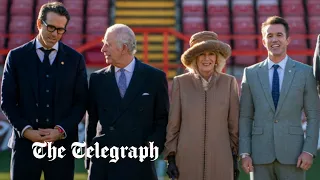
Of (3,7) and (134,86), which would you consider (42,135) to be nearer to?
(134,86)

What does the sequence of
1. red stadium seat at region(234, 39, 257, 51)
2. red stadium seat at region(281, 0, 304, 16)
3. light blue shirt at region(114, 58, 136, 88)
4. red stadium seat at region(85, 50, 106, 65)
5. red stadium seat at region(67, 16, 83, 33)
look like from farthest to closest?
red stadium seat at region(281, 0, 304, 16) < red stadium seat at region(67, 16, 83, 33) < red stadium seat at region(234, 39, 257, 51) < red stadium seat at region(85, 50, 106, 65) < light blue shirt at region(114, 58, 136, 88)

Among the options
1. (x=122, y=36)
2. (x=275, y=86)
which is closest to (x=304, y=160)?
(x=275, y=86)

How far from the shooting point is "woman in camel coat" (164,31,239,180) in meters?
4.05

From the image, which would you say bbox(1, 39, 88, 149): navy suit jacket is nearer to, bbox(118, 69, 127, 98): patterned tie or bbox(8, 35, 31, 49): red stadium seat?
bbox(118, 69, 127, 98): patterned tie

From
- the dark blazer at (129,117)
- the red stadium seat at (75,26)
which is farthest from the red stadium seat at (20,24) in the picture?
the dark blazer at (129,117)

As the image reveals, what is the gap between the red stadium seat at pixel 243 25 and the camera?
11648 mm

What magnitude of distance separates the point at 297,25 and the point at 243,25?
95 cm

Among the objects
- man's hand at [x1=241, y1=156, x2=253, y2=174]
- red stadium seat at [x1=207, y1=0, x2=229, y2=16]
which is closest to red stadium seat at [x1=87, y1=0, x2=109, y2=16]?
red stadium seat at [x1=207, y1=0, x2=229, y2=16]

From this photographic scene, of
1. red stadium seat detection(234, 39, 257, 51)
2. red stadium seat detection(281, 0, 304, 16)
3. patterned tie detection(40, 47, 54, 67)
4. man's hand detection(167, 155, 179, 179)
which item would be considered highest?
red stadium seat detection(281, 0, 304, 16)

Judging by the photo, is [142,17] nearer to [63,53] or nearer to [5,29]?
[5,29]

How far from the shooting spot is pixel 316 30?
11.7 m

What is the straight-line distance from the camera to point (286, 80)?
410cm

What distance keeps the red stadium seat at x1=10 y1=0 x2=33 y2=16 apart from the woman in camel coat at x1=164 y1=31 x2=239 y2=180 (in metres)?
8.54

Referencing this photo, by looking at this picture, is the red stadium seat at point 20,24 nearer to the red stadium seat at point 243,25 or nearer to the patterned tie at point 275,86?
the red stadium seat at point 243,25
